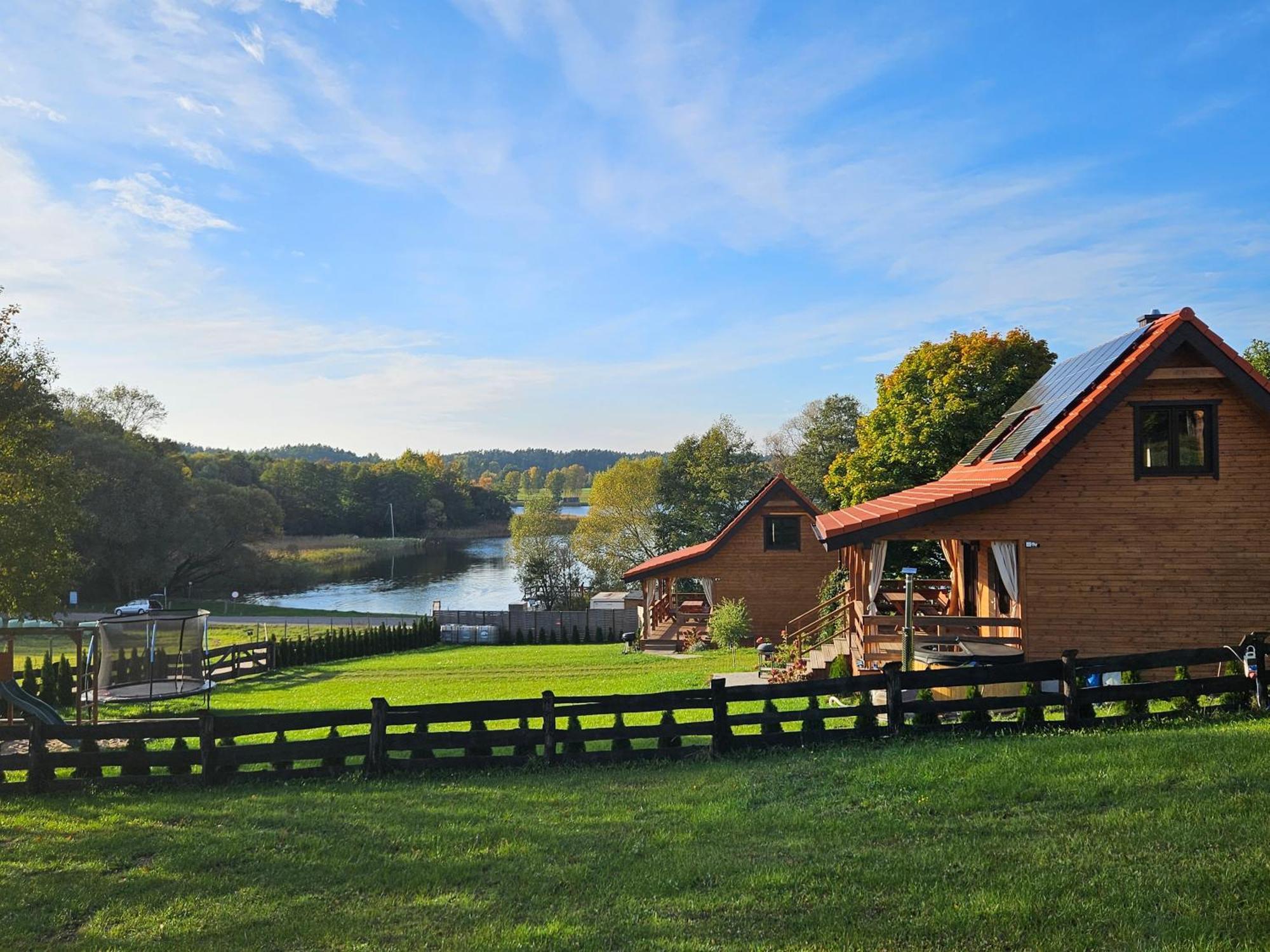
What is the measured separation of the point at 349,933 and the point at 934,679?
7.02 meters

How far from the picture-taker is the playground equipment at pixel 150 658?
16484 mm

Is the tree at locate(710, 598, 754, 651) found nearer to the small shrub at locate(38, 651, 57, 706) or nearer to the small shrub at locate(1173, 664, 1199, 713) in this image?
the small shrub at locate(1173, 664, 1199, 713)

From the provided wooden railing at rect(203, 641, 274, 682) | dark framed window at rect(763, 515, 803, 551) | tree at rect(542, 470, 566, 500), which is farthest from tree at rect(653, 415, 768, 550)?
tree at rect(542, 470, 566, 500)

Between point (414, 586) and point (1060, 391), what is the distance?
206ft

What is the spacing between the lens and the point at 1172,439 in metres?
13.4

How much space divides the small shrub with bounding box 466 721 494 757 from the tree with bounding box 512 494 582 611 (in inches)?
1741

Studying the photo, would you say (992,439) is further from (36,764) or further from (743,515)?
(36,764)

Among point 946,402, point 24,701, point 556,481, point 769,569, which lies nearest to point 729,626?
point 769,569

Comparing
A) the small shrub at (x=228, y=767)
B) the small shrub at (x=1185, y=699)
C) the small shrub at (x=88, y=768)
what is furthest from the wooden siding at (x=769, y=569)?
the small shrub at (x=88, y=768)

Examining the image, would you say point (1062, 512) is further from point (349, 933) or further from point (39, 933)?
point (39, 933)

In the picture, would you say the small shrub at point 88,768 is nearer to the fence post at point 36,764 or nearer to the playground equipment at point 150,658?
the fence post at point 36,764

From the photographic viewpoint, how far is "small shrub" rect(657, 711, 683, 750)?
970 cm

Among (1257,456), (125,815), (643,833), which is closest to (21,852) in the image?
(125,815)

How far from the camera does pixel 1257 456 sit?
1309 cm
